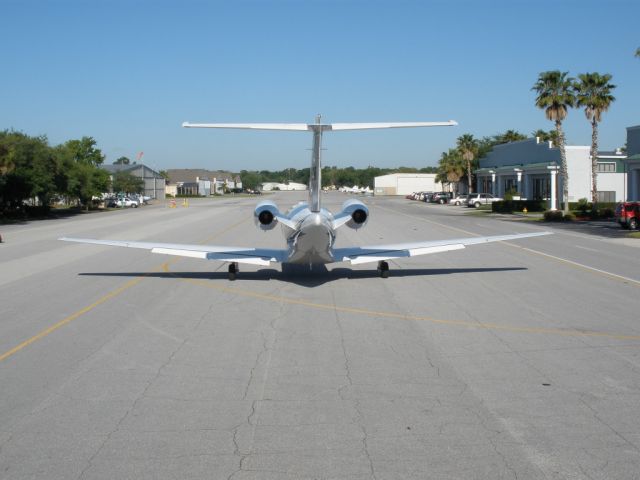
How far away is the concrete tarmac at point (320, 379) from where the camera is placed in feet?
21.9

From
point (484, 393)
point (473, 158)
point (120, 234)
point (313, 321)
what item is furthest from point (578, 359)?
point (473, 158)

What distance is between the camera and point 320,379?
9508 millimetres

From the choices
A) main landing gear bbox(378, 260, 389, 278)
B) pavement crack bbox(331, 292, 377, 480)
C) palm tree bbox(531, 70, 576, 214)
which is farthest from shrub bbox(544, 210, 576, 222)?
pavement crack bbox(331, 292, 377, 480)

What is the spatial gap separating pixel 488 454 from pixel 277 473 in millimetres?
2079

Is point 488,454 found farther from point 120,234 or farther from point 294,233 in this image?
point 120,234

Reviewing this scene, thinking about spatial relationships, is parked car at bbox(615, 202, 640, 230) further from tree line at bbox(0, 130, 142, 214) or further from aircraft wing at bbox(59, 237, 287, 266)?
tree line at bbox(0, 130, 142, 214)

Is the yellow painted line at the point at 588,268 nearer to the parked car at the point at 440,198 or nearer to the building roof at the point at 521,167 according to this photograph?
the building roof at the point at 521,167

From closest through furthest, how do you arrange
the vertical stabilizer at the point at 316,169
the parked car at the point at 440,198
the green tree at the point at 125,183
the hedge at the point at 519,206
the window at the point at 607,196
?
the vertical stabilizer at the point at 316,169
the hedge at the point at 519,206
the window at the point at 607,196
the parked car at the point at 440,198
the green tree at the point at 125,183

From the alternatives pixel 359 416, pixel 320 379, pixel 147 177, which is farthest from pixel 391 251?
pixel 147 177

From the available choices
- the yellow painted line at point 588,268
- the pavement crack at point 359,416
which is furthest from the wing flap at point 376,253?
the pavement crack at point 359,416

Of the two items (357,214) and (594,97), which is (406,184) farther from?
(357,214)

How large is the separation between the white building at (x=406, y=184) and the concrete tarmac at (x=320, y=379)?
476 feet

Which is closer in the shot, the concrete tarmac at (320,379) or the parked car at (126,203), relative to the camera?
the concrete tarmac at (320,379)

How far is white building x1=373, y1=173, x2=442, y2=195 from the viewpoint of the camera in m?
163
